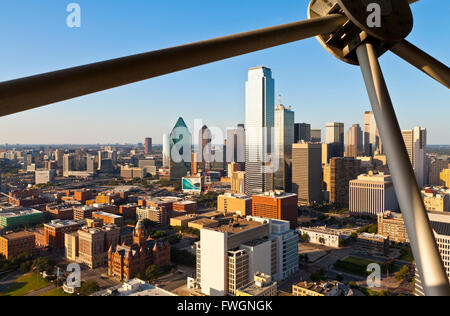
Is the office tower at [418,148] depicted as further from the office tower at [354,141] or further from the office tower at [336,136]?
the office tower at [336,136]

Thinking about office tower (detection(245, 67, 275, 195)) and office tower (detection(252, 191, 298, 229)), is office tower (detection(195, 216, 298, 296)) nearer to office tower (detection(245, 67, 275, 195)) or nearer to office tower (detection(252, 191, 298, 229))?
office tower (detection(252, 191, 298, 229))

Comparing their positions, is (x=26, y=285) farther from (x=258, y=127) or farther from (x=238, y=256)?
(x=258, y=127)

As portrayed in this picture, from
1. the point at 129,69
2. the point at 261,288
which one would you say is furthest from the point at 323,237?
the point at 129,69

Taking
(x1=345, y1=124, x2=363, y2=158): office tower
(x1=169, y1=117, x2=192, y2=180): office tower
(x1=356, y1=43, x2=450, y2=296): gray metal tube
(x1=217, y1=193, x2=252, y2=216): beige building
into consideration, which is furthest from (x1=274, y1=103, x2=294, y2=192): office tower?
(x1=356, y1=43, x2=450, y2=296): gray metal tube

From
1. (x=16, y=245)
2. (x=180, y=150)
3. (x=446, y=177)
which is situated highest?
(x=180, y=150)

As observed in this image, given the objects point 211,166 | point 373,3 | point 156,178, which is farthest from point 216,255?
point 211,166
